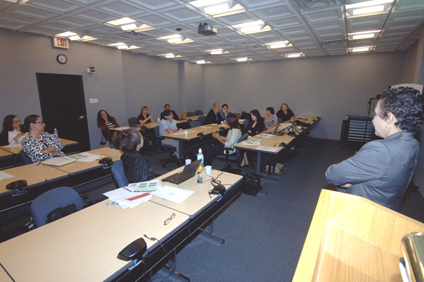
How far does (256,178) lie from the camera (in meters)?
3.65

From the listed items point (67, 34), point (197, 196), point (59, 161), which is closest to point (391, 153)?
point (197, 196)

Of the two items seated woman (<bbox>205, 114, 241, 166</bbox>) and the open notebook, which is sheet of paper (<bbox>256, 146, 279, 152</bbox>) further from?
the open notebook

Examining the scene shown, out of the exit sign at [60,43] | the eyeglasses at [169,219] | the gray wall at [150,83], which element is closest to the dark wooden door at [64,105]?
the exit sign at [60,43]

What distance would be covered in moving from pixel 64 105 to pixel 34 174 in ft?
13.4

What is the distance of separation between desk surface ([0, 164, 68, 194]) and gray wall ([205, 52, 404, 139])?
8.17 meters

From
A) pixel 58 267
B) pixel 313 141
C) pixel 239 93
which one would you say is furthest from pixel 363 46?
pixel 58 267

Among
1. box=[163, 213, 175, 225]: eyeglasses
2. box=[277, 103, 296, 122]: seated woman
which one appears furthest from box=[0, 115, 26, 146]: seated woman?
box=[277, 103, 296, 122]: seated woman

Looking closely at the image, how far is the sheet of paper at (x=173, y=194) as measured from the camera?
6.26ft

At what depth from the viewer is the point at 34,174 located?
2.57 metres

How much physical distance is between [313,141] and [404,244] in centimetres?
807

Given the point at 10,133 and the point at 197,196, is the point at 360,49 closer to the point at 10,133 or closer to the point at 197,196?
the point at 197,196

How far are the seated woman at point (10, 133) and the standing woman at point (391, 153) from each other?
5.50 meters

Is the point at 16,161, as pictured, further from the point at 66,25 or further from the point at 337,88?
the point at 337,88

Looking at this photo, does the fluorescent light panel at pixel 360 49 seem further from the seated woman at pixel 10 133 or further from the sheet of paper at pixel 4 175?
the seated woman at pixel 10 133
